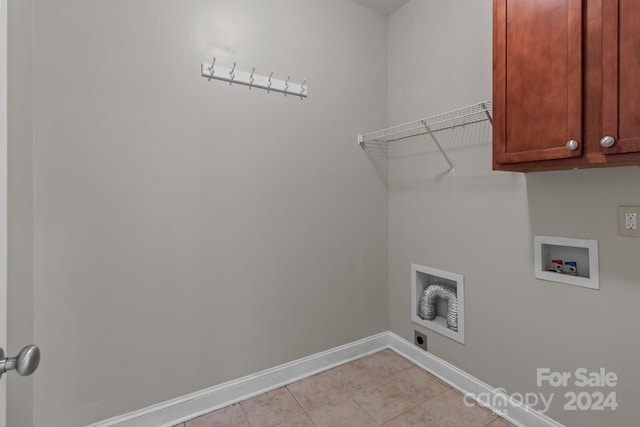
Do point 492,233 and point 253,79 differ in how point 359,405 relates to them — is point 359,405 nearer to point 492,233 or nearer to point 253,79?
point 492,233

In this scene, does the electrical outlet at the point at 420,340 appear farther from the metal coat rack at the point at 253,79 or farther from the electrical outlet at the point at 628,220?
the metal coat rack at the point at 253,79

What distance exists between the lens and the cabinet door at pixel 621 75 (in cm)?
105

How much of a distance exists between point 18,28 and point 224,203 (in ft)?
3.59

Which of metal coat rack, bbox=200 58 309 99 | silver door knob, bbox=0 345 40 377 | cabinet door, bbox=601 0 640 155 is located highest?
metal coat rack, bbox=200 58 309 99

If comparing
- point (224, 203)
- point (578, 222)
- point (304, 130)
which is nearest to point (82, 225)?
point (224, 203)

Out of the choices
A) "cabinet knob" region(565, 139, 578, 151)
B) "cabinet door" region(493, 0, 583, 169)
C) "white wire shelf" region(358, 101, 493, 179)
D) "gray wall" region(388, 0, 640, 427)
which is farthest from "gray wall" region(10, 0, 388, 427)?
"cabinet knob" region(565, 139, 578, 151)

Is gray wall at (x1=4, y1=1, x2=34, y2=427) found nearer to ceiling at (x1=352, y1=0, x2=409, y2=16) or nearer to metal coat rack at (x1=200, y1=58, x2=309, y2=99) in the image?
metal coat rack at (x1=200, y1=58, x2=309, y2=99)

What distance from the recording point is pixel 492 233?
179 centimetres

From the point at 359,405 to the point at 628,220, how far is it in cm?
164

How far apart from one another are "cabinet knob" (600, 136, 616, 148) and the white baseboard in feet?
4.55

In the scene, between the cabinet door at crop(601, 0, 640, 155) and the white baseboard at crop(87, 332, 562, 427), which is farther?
the white baseboard at crop(87, 332, 562, 427)

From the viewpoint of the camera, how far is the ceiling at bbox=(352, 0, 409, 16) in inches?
90.3

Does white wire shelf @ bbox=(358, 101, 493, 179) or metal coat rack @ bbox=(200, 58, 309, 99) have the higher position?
metal coat rack @ bbox=(200, 58, 309, 99)

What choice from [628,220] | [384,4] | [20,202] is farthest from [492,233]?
[20,202]
